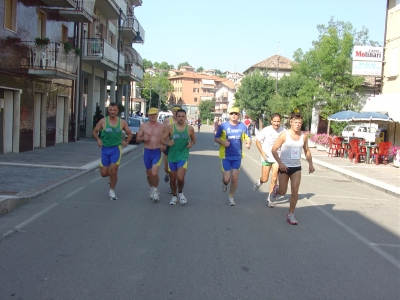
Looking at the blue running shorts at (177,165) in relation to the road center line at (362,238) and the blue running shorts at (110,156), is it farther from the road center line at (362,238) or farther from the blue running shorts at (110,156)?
the road center line at (362,238)

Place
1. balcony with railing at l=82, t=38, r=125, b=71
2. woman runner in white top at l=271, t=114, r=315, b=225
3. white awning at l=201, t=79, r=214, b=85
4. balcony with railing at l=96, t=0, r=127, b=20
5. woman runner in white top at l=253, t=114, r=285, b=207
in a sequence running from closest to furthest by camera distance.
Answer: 1. woman runner in white top at l=271, t=114, r=315, b=225
2. woman runner in white top at l=253, t=114, r=285, b=207
3. balcony with railing at l=82, t=38, r=125, b=71
4. balcony with railing at l=96, t=0, r=127, b=20
5. white awning at l=201, t=79, r=214, b=85

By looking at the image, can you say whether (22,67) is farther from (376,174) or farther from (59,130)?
(376,174)

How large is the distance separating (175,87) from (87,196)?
5189 inches

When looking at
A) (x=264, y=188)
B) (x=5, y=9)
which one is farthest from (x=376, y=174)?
(x=5, y=9)

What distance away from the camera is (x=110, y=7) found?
28.9m

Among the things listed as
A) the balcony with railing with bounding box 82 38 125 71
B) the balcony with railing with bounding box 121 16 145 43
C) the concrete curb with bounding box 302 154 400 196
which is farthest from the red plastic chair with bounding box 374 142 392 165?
the balcony with railing with bounding box 121 16 145 43

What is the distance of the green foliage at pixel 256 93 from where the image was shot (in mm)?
53344

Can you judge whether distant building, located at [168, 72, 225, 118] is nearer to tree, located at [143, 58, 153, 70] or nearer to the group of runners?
tree, located at [143, 58, 153, 70]

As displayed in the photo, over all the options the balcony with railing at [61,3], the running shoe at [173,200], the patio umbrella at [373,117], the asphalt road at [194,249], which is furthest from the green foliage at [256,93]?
the running shoe at [173,200]

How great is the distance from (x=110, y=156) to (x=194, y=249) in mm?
3964

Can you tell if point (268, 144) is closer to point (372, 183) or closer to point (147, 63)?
point (372, 183)

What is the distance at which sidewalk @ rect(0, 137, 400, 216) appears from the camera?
9320mm

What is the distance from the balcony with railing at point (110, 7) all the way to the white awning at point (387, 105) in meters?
15.8

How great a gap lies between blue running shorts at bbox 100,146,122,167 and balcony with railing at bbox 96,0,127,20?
2025cm
